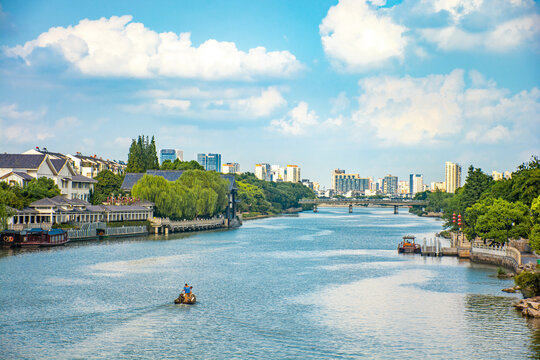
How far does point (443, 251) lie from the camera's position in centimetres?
8031

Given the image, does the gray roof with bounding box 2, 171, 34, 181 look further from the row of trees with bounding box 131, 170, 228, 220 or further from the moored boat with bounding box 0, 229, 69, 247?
the row of trees with bounding box 131, 170, 228, 220

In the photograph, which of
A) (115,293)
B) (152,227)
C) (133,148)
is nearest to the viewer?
(115,293)

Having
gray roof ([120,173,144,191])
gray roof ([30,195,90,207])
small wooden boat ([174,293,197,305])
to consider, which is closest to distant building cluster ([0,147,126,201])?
gray roof ([30,195,90,207])

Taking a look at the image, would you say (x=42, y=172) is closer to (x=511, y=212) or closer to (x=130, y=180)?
(x=130, y=180)

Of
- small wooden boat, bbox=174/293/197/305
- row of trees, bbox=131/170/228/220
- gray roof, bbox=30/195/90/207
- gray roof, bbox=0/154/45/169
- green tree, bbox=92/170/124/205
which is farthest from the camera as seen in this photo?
green tree, bbox=92/170/124/205

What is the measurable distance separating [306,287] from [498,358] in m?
23.6

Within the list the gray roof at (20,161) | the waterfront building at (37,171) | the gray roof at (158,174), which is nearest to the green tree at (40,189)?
the waterfront building at (37,171)

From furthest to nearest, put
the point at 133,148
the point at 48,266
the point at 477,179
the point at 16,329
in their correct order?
1. the point at 133,148
2. the point at 477,179
3. the point at 48,266
4. the point at 16,329

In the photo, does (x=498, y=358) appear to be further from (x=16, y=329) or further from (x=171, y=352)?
(x=16, y=329)

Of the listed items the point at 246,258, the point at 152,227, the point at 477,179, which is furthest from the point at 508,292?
the point at 152,227

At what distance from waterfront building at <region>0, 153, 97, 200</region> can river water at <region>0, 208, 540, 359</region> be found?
2639 cm

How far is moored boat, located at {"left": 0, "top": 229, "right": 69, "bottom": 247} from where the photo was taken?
80.8 meters

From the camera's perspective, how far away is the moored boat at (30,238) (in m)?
80.8

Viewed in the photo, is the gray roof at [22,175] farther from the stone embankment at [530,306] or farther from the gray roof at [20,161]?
the stone embankment at [530,306]
